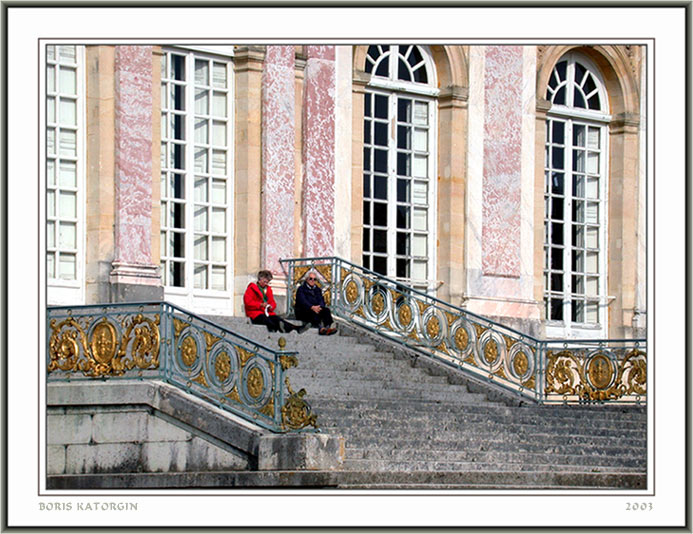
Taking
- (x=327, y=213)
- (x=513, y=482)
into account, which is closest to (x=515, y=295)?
(x=327, y=213)

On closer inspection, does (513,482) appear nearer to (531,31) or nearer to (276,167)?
(531,31)

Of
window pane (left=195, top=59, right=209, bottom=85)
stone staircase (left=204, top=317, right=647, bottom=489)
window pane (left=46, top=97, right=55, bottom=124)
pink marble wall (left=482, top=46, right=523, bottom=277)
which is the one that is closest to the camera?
stone staircase (left=204, top=317, right=647, bottom=489)

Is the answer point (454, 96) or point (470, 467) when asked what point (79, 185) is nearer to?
point (454, 96)

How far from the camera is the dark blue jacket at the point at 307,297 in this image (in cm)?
2144

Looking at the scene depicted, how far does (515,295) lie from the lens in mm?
25453

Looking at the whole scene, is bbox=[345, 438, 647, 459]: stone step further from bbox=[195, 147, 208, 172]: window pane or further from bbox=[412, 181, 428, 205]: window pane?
bbox=[412, 181, 428, 205]: window pane

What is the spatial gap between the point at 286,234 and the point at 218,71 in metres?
2.15

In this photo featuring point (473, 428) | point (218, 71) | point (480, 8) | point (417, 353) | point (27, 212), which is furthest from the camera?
point (218, 71)

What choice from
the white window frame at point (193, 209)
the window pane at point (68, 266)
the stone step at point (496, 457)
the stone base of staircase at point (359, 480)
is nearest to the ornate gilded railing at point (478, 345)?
the white window frame at point (193, 209)

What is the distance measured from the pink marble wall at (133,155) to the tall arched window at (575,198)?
678 centimetres

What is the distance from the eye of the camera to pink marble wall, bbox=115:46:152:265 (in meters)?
21.5

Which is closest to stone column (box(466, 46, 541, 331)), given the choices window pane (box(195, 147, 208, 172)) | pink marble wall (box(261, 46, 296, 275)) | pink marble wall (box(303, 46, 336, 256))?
pink marble wall (box(303, 46, 336, 256))

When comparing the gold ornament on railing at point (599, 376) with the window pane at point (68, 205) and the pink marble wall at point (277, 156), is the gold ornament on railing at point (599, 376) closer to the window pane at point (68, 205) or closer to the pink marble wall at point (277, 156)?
the pink marble wall at point (277, 156)

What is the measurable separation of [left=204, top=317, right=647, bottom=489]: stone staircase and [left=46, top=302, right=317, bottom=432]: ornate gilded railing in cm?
86
